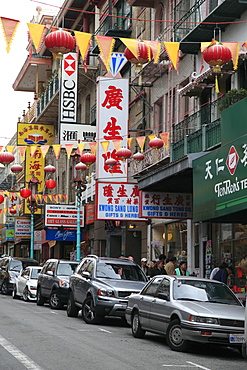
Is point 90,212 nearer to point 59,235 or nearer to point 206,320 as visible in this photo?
point 59,235

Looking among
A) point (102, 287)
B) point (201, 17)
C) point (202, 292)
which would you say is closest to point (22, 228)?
point (201, 17)

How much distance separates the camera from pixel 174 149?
23.4 meters

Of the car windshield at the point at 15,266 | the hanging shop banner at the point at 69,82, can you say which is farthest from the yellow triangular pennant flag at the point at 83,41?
the hanging shop banner at the point at 69,82

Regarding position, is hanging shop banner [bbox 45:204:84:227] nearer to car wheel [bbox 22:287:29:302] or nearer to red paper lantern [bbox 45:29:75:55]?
car wheel [bbox 22:287:29:302]

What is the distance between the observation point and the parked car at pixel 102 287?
56.1ft

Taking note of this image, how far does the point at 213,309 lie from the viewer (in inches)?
508

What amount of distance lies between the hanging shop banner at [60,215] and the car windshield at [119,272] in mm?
17764

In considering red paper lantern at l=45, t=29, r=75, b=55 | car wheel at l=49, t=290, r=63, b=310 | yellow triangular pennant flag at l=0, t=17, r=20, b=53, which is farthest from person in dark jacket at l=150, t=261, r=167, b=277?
yellow triangular pennant flag at l=0, t=17, r=20, b=53

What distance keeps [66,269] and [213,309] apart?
37.4ft

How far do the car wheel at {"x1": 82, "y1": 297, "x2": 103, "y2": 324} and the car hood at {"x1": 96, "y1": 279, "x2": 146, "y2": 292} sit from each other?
23.0 inches

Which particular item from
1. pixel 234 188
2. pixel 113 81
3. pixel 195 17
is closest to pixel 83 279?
pixel 234 188

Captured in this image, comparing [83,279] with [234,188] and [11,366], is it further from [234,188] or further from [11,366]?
[11,366]

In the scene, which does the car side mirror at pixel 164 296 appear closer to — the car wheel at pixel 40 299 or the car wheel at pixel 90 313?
the car wheel at pixel 90 313

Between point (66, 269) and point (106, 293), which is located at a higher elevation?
point (66, 269)
